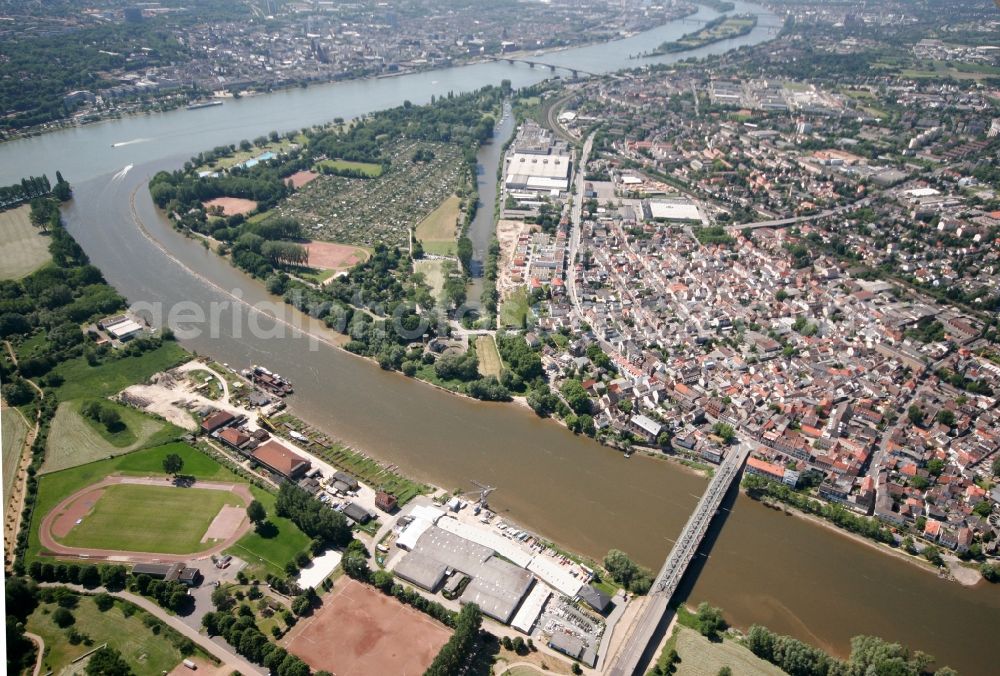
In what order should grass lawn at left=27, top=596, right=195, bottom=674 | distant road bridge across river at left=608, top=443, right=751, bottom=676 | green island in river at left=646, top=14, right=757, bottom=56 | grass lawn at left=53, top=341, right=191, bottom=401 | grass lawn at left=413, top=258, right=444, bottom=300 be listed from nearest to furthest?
grass lawn at left=27, top=596, right=195, bottom=674, distant road bridge across river at left=608, top=443, right=751, bottom=676, grass lawn at left=53, top=341, right=191, bottom=401, grass lawn at left=413, top=258, right=444, bottom=300, green island in river at left=646, top=14, right=757, bottom=56

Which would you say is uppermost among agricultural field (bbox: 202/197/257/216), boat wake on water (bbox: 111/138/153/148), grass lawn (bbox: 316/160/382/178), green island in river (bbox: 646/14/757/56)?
green island in river (bbox: 646/14/757/56)

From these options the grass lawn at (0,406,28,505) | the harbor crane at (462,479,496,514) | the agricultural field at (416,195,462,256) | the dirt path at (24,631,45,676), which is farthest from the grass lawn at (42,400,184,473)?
the agricultural field at (416,195,462,256)

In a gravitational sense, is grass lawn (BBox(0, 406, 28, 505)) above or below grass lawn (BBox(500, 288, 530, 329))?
above

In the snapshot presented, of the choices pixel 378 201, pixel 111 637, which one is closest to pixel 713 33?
pixel 378 201

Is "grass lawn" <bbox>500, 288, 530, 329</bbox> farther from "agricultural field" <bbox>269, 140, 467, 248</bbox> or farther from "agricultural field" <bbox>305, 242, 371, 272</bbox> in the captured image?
"agricultural field" <bbox>305, 242, 371, 272</bbox>

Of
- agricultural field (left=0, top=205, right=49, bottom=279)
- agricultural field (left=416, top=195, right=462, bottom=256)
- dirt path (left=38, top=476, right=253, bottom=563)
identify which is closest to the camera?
dirt path (left=38, top=476, right=253, bottom=563)

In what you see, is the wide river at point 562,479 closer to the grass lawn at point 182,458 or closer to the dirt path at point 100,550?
the grass lawn at point 182,458

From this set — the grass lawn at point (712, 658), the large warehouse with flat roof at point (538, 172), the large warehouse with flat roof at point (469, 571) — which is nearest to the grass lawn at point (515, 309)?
the large warehouse with flat roof at point (469, 571)
